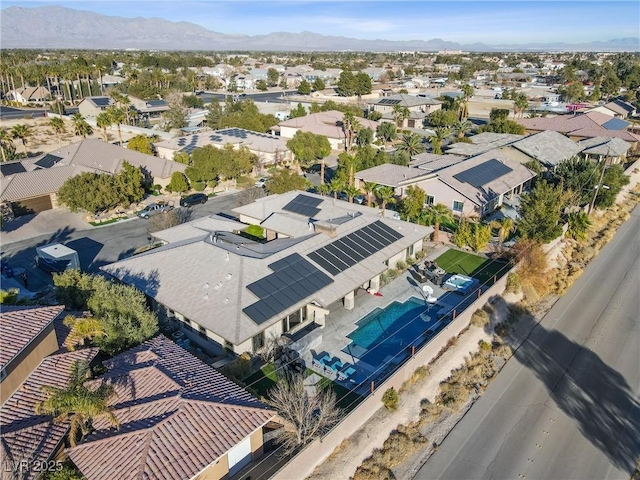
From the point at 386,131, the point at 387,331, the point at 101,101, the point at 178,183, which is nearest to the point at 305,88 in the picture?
the point at 101,101

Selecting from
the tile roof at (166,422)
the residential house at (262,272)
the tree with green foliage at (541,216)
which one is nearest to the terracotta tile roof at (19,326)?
the tile roof at (166,422)

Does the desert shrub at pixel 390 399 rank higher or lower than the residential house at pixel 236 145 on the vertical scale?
lower

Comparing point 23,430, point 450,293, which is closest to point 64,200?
point 23,430

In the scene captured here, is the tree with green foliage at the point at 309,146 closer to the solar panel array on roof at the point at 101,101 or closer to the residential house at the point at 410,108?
the residential house at the point at 410,108

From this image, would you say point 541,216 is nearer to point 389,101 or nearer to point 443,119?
point 443,119

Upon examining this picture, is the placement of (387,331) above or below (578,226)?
below
